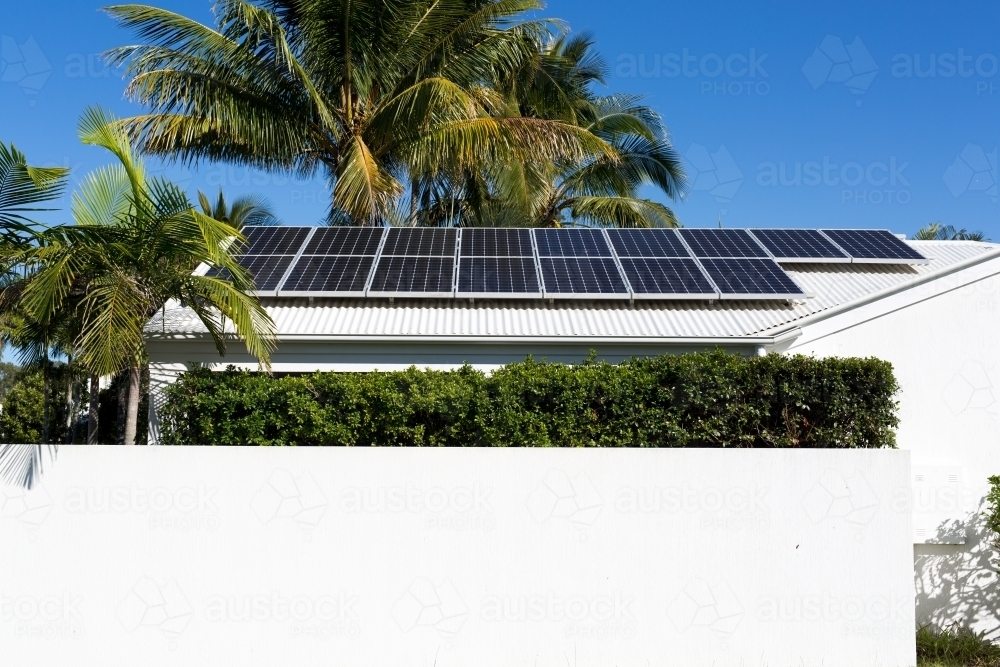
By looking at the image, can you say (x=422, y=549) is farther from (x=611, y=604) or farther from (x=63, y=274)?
(x=63, y=274)

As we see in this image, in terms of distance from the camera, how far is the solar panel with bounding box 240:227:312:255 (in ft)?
38.7

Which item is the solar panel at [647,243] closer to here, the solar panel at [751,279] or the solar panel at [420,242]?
the solar panel at [751,279]

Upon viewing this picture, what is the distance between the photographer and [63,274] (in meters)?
7.56

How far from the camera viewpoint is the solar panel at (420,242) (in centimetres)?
1178

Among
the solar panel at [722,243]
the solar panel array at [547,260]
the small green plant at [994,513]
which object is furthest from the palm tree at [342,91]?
the small green plant at [994,513]

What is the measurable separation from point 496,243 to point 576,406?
5.11 meters

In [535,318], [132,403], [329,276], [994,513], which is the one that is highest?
[329,276]

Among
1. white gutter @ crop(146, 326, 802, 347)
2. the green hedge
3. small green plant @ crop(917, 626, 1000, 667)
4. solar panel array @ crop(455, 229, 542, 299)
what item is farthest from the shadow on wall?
solar panel array @ crop(455, 229, 542, 299)

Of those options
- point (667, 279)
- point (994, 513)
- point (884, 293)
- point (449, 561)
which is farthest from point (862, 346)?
point (449, 561)

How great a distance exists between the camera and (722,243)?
40.8 ft

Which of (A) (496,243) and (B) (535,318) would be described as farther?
(A) (496,243)

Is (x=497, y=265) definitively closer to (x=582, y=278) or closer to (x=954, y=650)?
(x=582, y=278)

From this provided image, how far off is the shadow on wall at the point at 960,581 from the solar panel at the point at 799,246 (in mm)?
4447

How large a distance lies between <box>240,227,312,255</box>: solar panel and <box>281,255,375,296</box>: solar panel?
1.77 feet
